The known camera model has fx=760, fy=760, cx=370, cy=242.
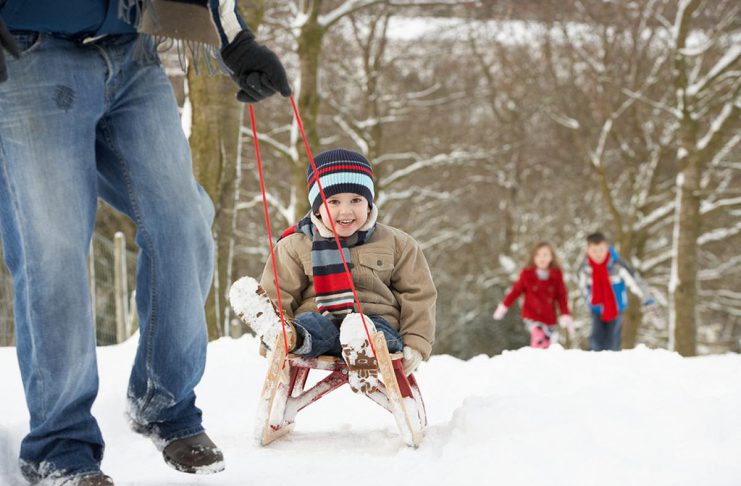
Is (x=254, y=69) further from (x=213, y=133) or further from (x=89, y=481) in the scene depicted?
(x=213, y=133)

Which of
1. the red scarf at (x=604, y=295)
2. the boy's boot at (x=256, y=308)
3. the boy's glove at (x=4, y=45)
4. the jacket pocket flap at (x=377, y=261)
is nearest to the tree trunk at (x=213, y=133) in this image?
the jacket pocket flap at (x=377, y=261)

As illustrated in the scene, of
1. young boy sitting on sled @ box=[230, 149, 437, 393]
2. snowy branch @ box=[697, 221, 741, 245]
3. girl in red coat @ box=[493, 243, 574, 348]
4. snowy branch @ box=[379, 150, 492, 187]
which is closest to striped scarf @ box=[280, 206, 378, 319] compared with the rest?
young boy sitting on sled @ box=[230, 149, 437, 393]

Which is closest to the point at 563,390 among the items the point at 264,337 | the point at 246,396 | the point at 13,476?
the point at 264,337

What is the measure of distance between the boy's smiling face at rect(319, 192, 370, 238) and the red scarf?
561 cm

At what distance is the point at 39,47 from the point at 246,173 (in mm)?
15235

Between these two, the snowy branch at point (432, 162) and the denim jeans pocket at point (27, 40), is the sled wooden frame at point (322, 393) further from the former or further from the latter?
the snowy branch at point (432, 162)

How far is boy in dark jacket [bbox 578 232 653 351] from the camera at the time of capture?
8.09 m

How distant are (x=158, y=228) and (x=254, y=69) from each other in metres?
0.51

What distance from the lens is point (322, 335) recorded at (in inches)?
112

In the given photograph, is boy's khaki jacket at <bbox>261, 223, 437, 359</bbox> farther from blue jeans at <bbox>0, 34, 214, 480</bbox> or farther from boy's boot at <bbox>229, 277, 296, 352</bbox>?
blue jeans at <bbox>0, 34, 214, 480</bbox>

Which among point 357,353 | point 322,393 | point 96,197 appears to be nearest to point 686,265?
A: point 322,393

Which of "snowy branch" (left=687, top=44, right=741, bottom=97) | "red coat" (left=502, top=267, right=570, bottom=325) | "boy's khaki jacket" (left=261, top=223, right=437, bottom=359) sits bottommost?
"red coat" (left=502, top=267, right=570, bottom=325)

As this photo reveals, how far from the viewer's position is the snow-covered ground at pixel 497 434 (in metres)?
2.12

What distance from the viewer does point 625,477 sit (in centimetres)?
203
